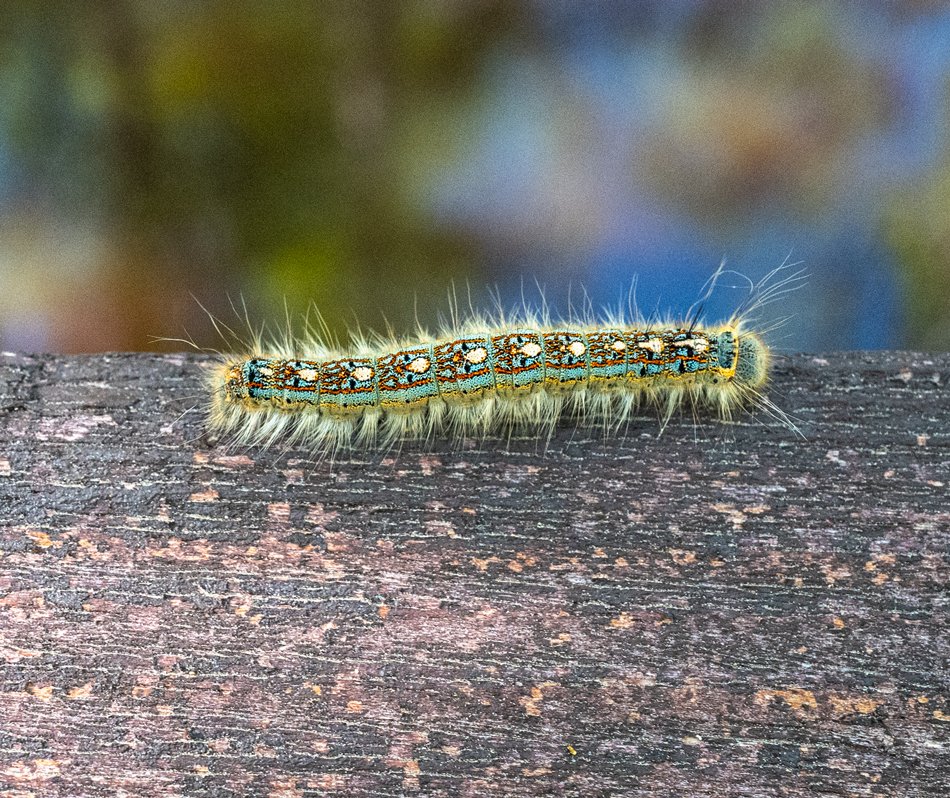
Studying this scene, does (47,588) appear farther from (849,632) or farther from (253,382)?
(849,632)

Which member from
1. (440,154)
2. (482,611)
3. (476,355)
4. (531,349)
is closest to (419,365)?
(476,355)

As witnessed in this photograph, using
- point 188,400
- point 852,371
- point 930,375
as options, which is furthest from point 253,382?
point 930,375

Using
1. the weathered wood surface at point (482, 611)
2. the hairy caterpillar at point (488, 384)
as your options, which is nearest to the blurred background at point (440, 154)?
the hairy caterpillar at point (488, 384)

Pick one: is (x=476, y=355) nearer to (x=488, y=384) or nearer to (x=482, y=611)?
(x=488, y=384)

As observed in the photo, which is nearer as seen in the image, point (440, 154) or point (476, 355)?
point (476, 355)

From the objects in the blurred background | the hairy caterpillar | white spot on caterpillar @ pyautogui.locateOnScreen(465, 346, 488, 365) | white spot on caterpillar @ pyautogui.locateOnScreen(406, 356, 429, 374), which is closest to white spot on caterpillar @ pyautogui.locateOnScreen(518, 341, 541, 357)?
the hairy caterpillar

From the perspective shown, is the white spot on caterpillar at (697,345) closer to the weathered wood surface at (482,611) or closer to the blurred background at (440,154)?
the weathered wood surface at (482,611)
